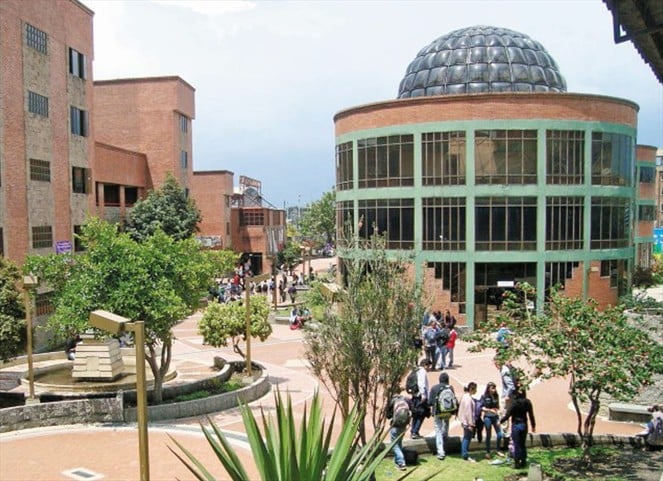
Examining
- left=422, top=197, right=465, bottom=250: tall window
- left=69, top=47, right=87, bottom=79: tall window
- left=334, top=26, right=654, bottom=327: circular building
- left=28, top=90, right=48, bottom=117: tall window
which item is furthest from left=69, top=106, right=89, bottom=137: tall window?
left=422, top=197, right=465, bottom=250: tall window

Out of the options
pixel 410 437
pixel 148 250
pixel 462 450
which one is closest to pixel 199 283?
pixel 148 250

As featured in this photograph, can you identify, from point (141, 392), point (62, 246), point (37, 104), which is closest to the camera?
point (141, 392)

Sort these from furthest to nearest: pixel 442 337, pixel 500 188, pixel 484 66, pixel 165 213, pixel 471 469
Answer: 1. pixel 165 213
2. pixel 484 66
3. pixel 500 188
4. pixel 442 337
5. pixel 471 469

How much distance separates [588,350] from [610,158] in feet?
75.5

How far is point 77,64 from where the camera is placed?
33.7 meters

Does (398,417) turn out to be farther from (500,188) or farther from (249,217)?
(249,217)

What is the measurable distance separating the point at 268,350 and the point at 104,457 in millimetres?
12968

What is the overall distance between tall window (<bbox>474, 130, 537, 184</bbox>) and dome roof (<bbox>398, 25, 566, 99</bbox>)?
8.47 metres

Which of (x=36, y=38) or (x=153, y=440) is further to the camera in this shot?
(x=36, y=38)

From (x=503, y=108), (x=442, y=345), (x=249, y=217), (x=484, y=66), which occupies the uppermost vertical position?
(x=484, y=66)

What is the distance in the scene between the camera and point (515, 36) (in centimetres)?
4216

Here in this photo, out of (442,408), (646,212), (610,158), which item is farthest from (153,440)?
(646,212)

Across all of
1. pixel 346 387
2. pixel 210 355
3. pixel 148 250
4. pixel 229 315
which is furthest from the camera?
pixel 210 355

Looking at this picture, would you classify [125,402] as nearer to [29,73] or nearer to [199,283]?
[199,283]
